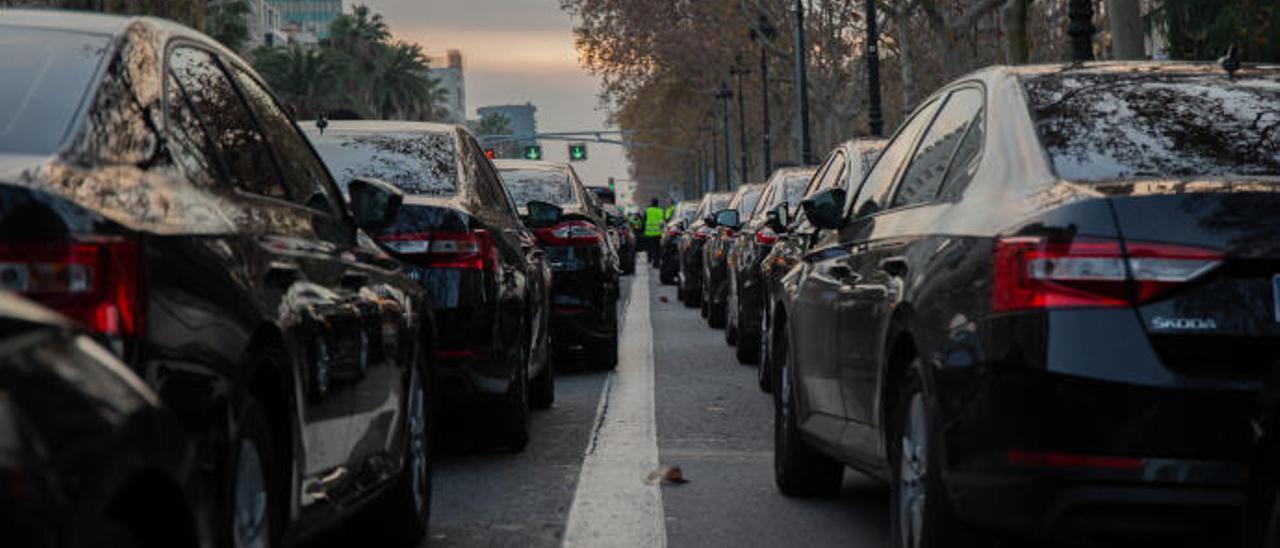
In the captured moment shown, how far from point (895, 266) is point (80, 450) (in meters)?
3.98

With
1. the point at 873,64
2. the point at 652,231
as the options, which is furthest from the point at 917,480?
the point at 652,231

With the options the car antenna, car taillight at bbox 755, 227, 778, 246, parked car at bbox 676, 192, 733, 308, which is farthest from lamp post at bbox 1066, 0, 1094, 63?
the car antenna

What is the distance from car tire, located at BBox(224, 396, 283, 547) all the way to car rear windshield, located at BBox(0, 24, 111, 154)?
69cm

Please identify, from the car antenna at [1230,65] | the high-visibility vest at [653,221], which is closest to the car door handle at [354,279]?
the car antenna at [1230,65]

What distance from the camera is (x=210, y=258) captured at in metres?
4.87

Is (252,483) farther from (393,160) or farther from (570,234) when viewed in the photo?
(570,234)

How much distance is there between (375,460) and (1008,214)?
80.1 inches

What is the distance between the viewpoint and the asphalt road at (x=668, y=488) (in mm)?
8078

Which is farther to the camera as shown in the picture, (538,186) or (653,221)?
(653,221)

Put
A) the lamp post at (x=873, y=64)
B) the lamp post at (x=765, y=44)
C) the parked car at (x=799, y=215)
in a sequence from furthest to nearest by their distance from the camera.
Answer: the lamp post at (x=765, y=44), the lamp post at (x=873, y=64), the parked car at (x=799, y=215)

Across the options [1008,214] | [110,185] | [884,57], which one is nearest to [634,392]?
[1008,214]

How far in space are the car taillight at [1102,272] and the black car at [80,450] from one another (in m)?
2.46

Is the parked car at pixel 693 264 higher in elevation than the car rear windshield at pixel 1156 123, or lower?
lower

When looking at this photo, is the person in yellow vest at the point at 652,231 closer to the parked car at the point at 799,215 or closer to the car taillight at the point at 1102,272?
the parked car at the point at 799,215
